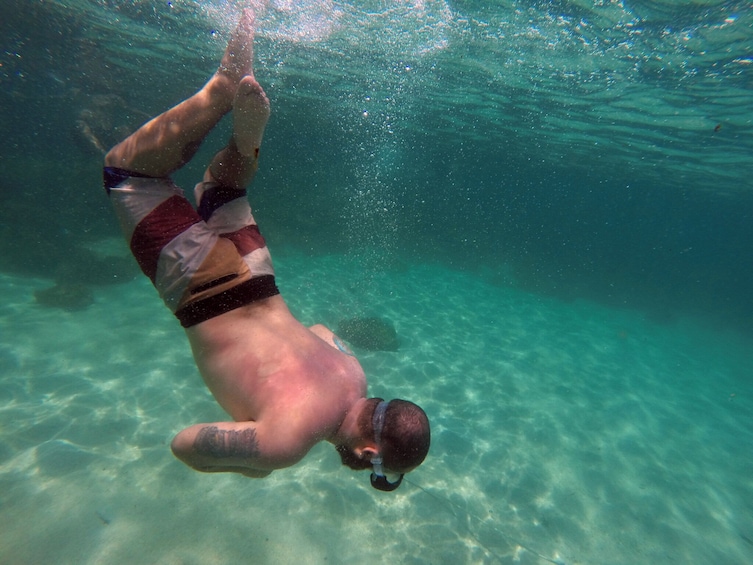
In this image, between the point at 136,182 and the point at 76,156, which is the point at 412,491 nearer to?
the point at 136,182

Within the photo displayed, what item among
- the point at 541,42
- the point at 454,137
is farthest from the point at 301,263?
the point at 454,137

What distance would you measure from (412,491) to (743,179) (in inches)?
1185

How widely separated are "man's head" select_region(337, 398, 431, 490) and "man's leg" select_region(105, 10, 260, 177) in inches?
89.6

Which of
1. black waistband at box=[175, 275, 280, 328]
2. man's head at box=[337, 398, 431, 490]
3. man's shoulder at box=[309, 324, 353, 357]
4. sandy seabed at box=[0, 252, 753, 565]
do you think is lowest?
sandy seabed at box=[0, 252, 753, 565]

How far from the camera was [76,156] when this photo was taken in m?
15.4

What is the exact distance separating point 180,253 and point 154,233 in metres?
0.28

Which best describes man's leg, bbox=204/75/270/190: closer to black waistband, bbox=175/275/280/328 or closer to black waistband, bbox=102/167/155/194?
black waistband, bbox=102/167/155/194

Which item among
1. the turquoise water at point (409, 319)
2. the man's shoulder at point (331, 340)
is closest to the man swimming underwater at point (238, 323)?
the man's shoulder at point (331, 340)

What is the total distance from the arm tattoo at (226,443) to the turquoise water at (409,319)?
11.3ft

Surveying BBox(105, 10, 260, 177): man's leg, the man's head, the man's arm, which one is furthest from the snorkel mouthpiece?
BBox(105, 10, 260, 177): man's leg

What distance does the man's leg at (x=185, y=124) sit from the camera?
2760 mm

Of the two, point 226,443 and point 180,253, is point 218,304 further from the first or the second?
point 226,443

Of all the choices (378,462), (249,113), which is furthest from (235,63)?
(378,462)

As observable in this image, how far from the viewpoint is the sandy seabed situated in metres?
4.93
